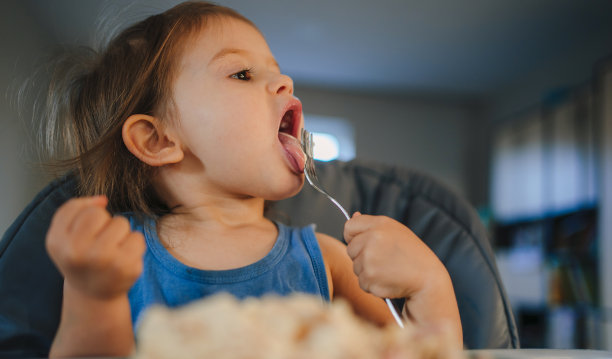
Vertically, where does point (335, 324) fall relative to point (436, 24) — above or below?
below

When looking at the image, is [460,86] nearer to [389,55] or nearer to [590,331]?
[389,55]

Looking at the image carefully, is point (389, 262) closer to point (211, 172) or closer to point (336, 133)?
point (211, 172)

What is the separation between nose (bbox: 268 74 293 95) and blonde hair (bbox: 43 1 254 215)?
161 millimetres

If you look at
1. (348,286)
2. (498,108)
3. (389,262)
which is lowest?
(498,108)

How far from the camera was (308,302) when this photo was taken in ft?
0.88

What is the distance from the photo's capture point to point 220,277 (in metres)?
0.69

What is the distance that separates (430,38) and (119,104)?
144 inches

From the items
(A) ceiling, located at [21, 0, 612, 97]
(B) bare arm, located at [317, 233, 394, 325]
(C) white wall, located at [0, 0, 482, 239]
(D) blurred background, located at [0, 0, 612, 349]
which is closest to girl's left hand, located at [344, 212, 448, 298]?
(B) bare arm, located at [317, 233, 394, 325]

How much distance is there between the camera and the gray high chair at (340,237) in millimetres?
723

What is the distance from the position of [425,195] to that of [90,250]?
0.74 meters

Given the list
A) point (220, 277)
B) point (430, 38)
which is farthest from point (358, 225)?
point (430, 38)

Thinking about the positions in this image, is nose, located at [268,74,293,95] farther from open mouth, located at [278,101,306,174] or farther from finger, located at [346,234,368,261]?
finger, located at [346,234,368,261]

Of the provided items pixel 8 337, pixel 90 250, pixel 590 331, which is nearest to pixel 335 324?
pixel 90 250

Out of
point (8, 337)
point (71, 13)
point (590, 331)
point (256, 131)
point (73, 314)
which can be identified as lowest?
point (590, 331)
